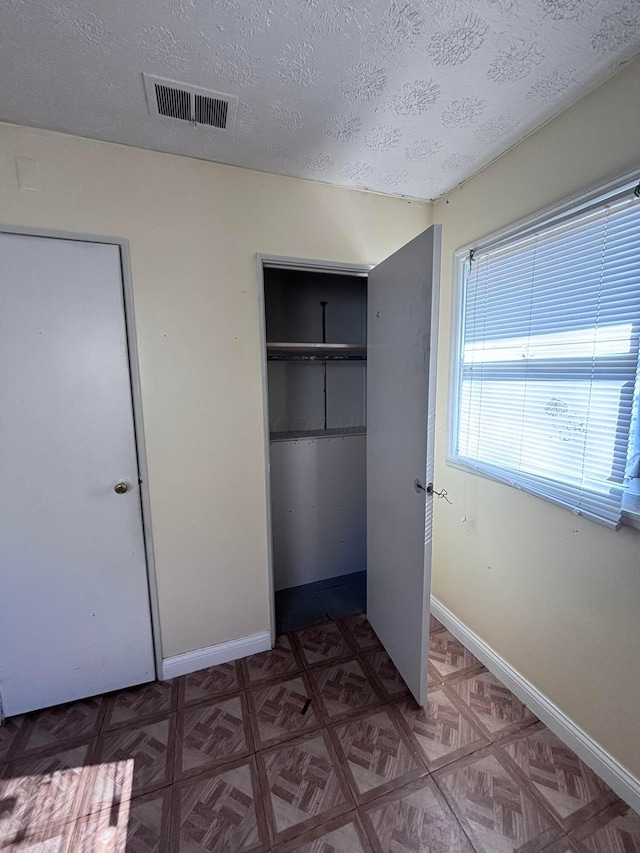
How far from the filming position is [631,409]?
1.16 meters

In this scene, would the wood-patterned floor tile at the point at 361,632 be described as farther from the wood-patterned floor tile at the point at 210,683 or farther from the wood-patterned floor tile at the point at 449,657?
the wood-patterned floor tile at the point at 210,683

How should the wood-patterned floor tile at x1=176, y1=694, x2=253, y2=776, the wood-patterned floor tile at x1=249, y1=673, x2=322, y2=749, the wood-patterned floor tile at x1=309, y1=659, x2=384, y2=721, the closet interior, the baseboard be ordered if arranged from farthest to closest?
the closet interior < the wood-patterned floor tile at x1=309, y1=659, x2=384, y2=721 < the wood-patterned floor tile at x1=249, y1=673, x2=322, y2=749 < the wood-patterned floor tile at x1=176, y1=694, x2=253, y2=776 < the baseboard

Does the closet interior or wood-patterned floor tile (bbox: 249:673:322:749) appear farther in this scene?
the closet interior

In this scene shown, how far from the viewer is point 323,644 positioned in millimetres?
1969

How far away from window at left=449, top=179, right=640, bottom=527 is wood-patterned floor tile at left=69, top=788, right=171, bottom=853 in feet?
5.99

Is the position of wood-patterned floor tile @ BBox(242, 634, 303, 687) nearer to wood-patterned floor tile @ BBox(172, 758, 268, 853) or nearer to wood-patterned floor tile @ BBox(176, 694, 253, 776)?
wood-patterned floor tile @ BBox(176, 694, 253, 776)

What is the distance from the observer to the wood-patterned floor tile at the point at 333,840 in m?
1.09

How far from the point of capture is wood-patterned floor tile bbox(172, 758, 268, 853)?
1.11 meters

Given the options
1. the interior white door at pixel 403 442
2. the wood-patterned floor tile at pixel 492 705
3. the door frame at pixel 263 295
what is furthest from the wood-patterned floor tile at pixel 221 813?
the wood-patterned floor tile at pixel 492 705

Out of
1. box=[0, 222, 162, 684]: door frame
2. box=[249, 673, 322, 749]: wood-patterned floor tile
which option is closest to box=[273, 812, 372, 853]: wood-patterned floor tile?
box=[249, 673, 322, 749]: wood-patterned floor tile

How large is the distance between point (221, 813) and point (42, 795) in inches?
26.6

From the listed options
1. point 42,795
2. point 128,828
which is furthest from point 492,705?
point 42,795

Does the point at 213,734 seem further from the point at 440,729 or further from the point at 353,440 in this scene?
the point at 353,440

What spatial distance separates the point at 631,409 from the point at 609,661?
0.91m
